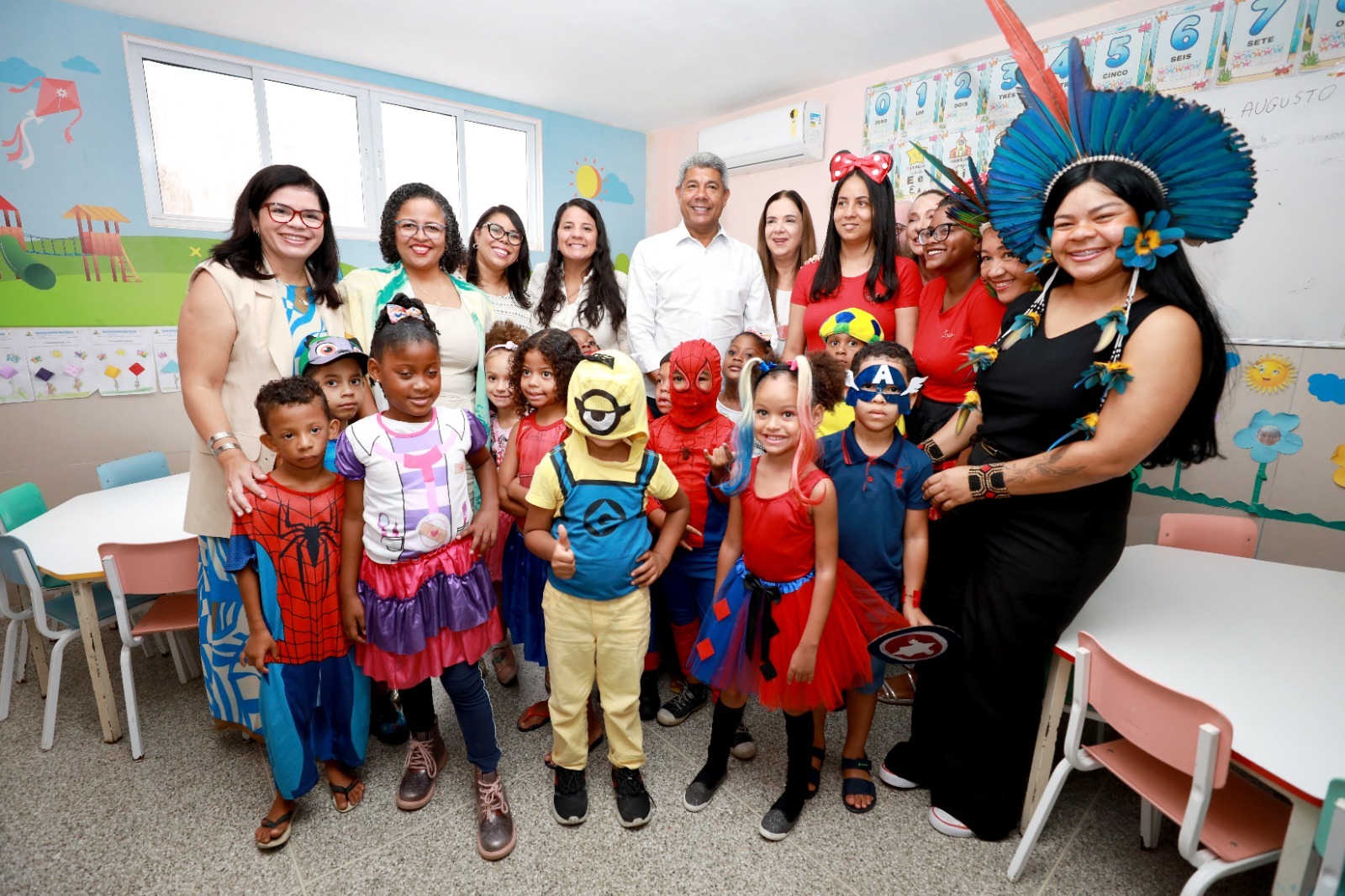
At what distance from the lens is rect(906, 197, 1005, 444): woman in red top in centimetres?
217

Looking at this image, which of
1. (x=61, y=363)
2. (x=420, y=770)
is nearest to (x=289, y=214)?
(x=420, y=770)

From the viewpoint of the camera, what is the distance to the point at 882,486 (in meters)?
1.81

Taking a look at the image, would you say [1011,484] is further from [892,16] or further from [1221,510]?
[892,16]

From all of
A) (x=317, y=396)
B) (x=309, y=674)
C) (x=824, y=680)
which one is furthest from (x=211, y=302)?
(x=824, y=680)

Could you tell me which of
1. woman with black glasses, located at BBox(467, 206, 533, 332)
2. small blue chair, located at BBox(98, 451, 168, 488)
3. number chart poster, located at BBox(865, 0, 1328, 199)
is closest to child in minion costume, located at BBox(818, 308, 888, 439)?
number chart poster, located at BBox(865, 0, 1328, 199)

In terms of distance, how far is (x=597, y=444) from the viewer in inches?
67.3

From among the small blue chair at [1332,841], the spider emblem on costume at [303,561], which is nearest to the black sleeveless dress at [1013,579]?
the small blue chair at [1332,841]

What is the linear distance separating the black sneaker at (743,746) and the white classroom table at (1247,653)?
841 millimetres

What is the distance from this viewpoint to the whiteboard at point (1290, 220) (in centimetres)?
274

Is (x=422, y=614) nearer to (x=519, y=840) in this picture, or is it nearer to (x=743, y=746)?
(x=519, y=840)

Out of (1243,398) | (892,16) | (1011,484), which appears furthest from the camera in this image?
(892,16)

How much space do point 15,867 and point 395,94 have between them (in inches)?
190

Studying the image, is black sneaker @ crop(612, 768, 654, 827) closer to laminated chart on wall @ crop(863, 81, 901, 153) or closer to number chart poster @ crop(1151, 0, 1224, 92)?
number chart poster @ crop(1151, 0, 1224, 92)

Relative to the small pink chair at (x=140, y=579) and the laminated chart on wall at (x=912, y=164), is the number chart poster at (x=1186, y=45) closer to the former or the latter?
the laminated chart on wall at (x=912, y=164)
